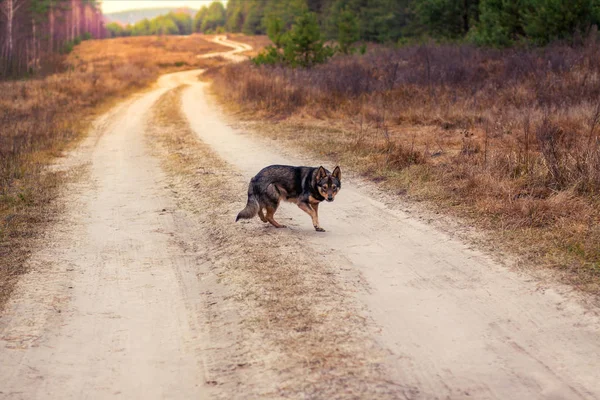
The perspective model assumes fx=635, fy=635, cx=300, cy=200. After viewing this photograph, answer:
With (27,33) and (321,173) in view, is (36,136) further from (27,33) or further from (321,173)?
(27,33)

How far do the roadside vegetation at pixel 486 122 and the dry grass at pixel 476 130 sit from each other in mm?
29

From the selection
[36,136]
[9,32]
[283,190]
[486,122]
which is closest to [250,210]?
[283,190]

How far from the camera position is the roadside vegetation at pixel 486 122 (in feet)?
27.8

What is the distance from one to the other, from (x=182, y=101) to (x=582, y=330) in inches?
1006

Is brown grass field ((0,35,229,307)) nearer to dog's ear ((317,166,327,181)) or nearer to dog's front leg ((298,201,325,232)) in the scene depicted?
dog's front leg ((298,201,325,232))

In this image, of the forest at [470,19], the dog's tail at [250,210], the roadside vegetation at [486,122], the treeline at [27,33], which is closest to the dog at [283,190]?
the dog's tail at [250,210]

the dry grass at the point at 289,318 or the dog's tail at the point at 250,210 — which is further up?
the dog's tail at the point at 250,210

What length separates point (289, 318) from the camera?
19.4 feet

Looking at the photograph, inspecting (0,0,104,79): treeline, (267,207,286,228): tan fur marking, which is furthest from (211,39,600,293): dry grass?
(0,0,104,79): treeline

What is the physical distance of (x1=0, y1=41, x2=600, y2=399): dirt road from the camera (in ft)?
15.8

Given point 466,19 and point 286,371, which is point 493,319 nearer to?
point 286,371

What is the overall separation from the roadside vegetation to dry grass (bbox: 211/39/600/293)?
0.03 meters

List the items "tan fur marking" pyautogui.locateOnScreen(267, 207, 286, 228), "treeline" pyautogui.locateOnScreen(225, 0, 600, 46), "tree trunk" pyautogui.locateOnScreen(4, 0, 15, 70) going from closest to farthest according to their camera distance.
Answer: "tan fur marking" pyautogui.locateOnScreen(267, 207, 286, 228), "treeline" pyautogui.locateOnScreen(225, 0, 600, 46), "tree trunk" pyautogui.locateOnScreen(4, 0, 15, 70)

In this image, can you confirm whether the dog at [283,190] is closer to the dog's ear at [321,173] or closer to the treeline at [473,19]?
the dog's ear at [321,173]
